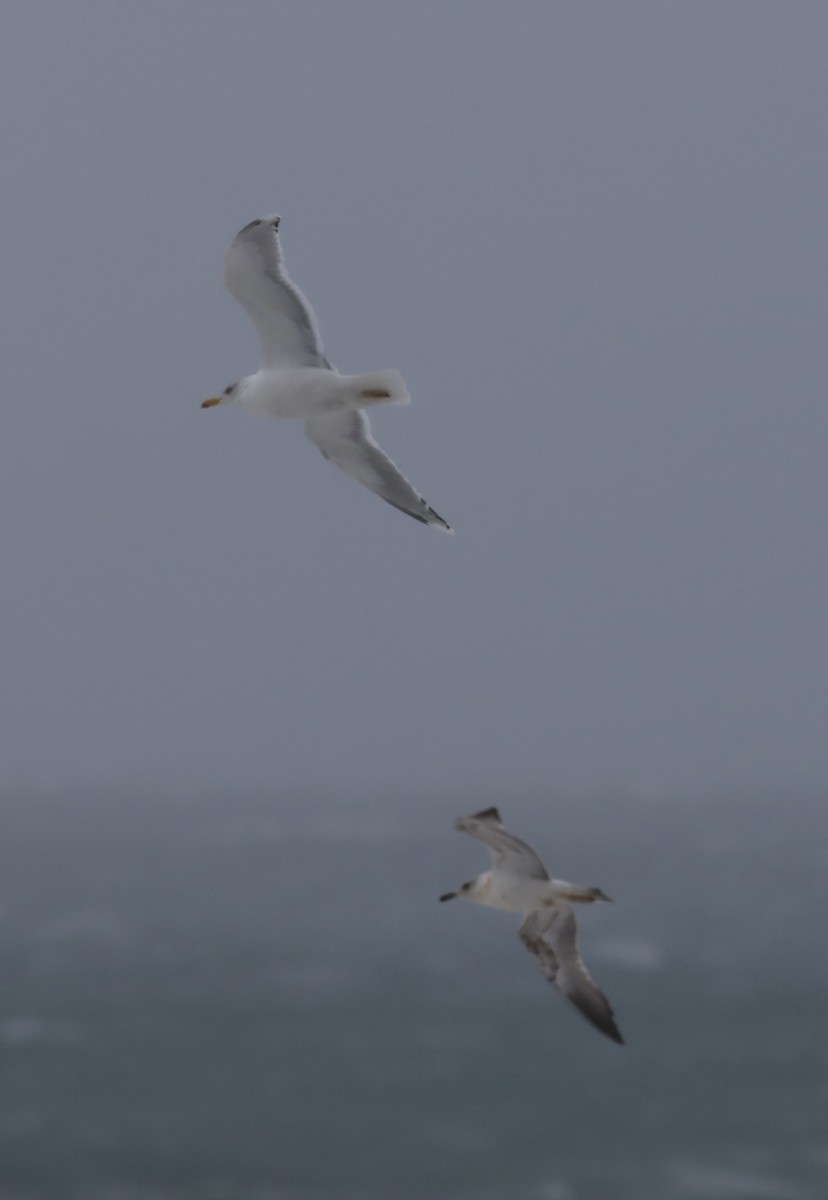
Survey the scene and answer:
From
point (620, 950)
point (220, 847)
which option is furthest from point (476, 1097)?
point (220, 847)

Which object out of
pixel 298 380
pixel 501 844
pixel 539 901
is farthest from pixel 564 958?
pixel 298 380

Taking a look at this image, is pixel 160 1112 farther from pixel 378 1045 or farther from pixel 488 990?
pixel 488 990

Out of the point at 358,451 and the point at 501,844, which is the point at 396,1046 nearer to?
the point at 358,451

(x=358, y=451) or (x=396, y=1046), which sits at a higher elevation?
(x=396, y=1046)

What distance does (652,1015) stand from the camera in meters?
85.2

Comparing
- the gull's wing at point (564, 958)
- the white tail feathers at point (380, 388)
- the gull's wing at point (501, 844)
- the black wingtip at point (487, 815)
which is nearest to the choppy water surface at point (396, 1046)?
the gull's wing at point (564, 958)

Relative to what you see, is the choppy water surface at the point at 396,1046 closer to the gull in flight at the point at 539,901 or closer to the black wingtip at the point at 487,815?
the gull in flight at the point at 539,901

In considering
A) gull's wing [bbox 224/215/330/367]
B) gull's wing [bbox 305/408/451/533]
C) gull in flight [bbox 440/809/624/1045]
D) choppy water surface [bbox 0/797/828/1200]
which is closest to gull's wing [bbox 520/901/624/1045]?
gull in flight [bbox 440/809/624/1045]

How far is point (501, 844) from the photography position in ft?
34.6

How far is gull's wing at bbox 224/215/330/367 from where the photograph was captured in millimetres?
12219

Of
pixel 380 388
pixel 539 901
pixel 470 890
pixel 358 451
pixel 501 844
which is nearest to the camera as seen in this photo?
pixel 501 844

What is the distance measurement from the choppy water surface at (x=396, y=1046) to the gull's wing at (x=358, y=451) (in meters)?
21.6

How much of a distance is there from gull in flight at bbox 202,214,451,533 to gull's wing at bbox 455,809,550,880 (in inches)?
98.3

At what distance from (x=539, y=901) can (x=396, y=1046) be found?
7022cm
